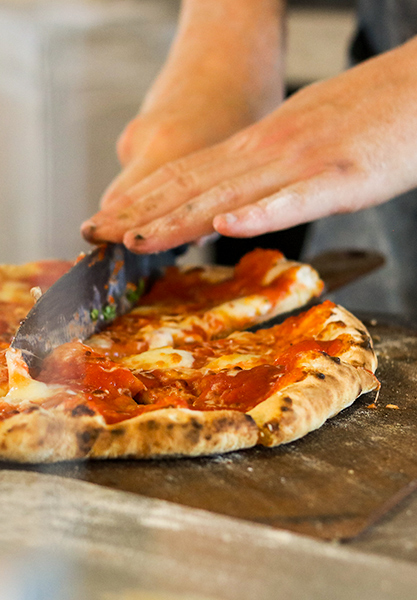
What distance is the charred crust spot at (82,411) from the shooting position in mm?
947

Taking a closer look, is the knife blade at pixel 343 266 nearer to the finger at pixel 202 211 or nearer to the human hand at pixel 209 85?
the finger at pixel 202 211

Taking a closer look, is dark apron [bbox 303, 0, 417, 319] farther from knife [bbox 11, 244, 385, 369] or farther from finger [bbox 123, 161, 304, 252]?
finger [bbox 123, 161, 304, 252]

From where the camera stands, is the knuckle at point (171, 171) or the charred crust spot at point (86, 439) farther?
the knuckle at point (171, 171)

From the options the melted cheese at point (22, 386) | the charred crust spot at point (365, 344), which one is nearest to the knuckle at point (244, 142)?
the charred crust spot at point (365, 344)

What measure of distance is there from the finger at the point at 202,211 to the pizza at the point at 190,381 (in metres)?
0.17

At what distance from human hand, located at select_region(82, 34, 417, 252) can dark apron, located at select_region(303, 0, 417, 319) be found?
2.42 feet

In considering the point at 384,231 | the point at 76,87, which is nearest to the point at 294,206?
the point at 384,231

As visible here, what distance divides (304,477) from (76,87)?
3.79 metres

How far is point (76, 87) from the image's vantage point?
166 inches

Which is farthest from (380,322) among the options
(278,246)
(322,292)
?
(278,246)

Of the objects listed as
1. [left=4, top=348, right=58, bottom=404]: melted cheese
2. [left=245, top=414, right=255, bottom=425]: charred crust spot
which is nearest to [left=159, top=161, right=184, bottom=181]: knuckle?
[left=4, top=348, right=58, bottom=404]: melted cheese

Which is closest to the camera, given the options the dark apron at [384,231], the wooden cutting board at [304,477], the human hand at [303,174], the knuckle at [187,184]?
the wooden cutting board at [304,477]

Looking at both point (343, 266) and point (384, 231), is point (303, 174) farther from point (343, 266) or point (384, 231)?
point (384, 231)

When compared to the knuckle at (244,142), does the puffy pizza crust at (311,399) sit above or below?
below
